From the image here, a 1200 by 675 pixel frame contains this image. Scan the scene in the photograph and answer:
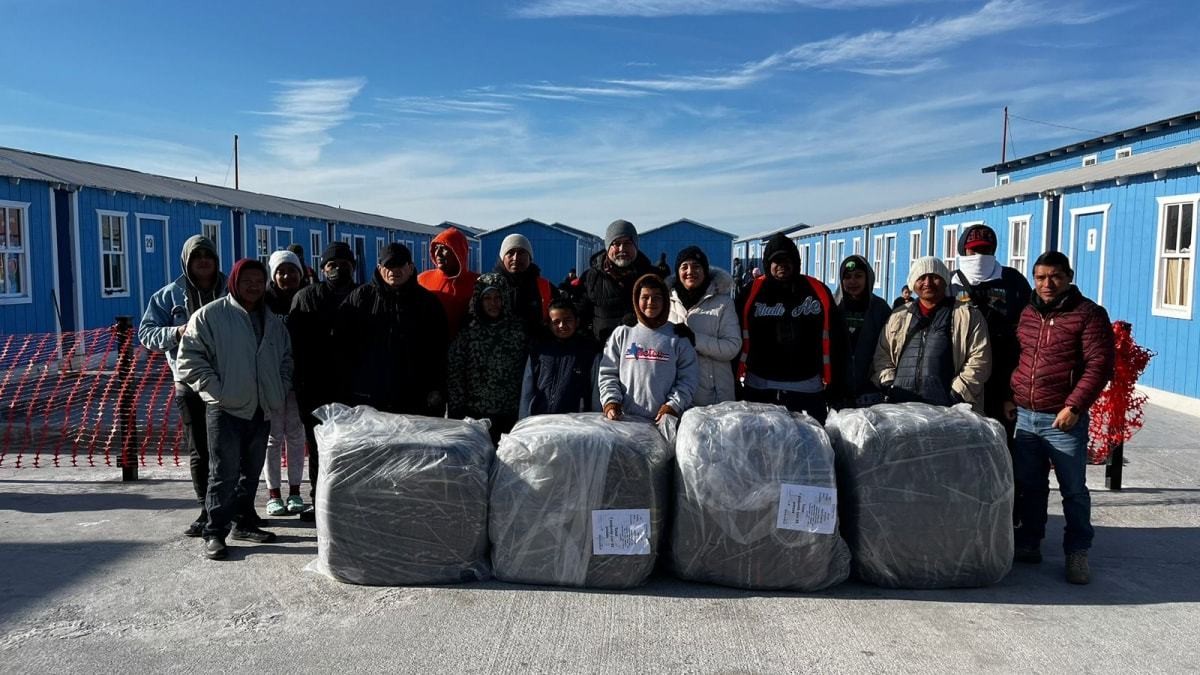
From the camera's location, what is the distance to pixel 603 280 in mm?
5090

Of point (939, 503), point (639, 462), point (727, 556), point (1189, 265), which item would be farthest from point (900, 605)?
point (1189, 265)

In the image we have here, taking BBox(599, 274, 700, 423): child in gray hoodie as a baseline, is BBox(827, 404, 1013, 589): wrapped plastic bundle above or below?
below

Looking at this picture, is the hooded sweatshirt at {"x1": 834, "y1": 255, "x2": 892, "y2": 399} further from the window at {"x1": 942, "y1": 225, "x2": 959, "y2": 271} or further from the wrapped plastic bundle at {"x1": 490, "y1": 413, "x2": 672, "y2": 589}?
the window at {"x1": 942, "y1": 225, "x2": 959, "y2": 271}

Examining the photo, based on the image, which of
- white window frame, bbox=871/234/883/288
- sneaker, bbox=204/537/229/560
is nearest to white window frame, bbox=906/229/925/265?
white window frame, bbox=871/234/883/288

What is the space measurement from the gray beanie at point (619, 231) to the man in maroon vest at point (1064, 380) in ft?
7.19

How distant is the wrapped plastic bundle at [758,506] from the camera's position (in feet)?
12.3

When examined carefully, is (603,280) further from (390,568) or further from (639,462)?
(390,568)

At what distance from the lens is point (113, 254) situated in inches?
566

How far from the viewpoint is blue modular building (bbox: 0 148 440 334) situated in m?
12.0

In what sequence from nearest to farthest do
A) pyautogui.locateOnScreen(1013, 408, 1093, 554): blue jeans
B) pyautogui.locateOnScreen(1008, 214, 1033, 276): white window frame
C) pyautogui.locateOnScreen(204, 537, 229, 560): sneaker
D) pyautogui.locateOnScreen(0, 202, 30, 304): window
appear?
pyautogui.locateOnScreen(1013, 408, 1093, 554): blue jeans < pyautogui.locateOnScreen(204, 537, 229, 560): sneaker < pyautogui.locateOnScreen(0, 202, 30, 304): window < pyautogui.locateOnScreen(1008, 214, 1033, 276): white window frame

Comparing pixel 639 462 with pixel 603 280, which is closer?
pixel 639 462

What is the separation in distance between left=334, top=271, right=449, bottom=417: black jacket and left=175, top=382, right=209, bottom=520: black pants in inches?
29.9

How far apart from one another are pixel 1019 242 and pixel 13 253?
15803 millimetres

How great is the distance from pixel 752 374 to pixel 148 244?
565 inches
